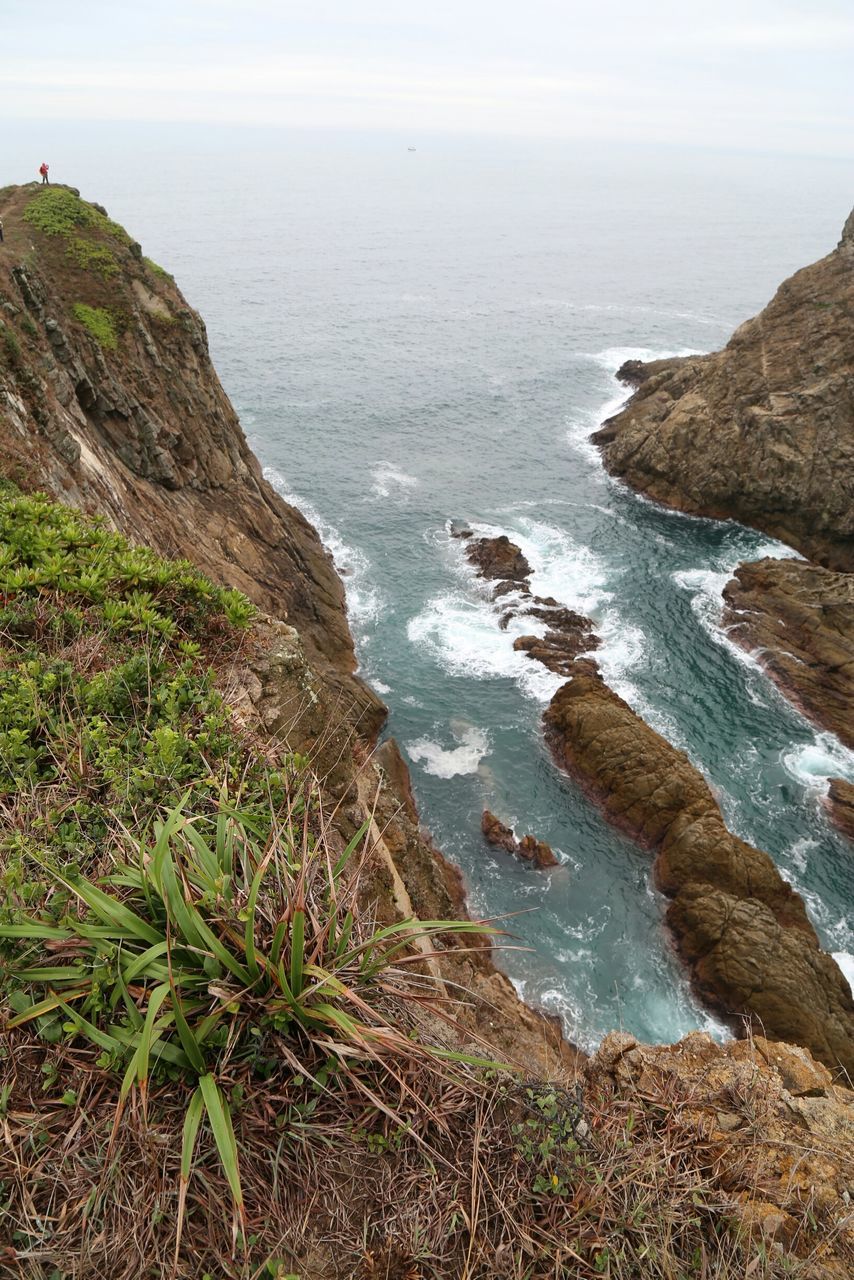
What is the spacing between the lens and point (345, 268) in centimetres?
11406

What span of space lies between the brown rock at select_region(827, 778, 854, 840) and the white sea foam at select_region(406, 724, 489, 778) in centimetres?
1453

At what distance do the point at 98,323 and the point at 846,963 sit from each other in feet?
121

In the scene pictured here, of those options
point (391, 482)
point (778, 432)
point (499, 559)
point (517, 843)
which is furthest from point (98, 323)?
point (778, 432)

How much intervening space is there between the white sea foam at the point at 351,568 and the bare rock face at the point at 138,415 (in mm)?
2119

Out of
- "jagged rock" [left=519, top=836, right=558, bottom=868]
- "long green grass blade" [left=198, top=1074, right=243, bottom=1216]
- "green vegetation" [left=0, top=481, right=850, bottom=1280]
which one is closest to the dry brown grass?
"green vegetation" [left=0, top=481, right=850, bottom=1280]

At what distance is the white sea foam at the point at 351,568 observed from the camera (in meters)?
38.8

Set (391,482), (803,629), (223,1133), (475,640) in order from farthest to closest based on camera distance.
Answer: (391,482) < (475,640) < (803,629) < (223,1133)

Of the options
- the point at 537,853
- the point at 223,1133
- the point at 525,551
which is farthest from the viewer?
the point at 525,551

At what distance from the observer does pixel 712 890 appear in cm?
2325

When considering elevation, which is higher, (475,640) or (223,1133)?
(223,1133)

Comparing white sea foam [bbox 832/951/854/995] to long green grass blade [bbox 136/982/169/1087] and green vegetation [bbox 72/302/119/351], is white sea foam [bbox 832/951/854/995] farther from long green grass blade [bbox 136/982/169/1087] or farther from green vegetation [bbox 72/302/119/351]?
green vegetation [bbox 72/302/119/351]

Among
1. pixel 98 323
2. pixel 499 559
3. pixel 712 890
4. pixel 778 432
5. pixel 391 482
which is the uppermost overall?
pixel 98 323

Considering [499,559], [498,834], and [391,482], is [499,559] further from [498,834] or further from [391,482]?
[498,834]

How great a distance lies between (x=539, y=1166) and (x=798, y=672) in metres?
35.1
